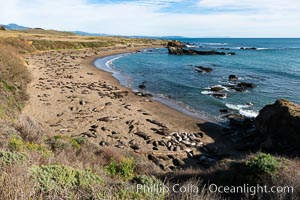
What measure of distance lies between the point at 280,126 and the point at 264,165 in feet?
32.1

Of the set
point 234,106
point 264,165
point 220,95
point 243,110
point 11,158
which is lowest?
point 243,110

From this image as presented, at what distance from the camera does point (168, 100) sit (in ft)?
90.8

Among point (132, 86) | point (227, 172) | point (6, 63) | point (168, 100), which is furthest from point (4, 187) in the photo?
point (132, 86)

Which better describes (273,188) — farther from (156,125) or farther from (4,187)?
(156,125)

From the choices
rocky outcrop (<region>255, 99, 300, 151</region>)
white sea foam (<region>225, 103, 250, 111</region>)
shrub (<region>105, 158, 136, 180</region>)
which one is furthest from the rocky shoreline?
shrub (<region>105, 158, 136, 180</region>)

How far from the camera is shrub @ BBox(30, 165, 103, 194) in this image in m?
4.98

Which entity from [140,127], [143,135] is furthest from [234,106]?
[143,135]

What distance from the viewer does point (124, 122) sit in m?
19.9

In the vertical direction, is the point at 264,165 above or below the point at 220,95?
above

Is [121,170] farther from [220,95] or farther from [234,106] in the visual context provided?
[220,95]

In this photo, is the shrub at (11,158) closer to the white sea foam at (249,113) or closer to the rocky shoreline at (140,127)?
the rocky shoreline at (140,127)

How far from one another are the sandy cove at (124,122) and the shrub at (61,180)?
26.3ft

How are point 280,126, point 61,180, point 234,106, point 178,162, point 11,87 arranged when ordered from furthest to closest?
point 234,106 < point 11,87 < point 280,126 < point 178,162 < point 61,180

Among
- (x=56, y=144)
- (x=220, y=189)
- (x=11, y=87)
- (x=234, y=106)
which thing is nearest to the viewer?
(x=220, y=189)
